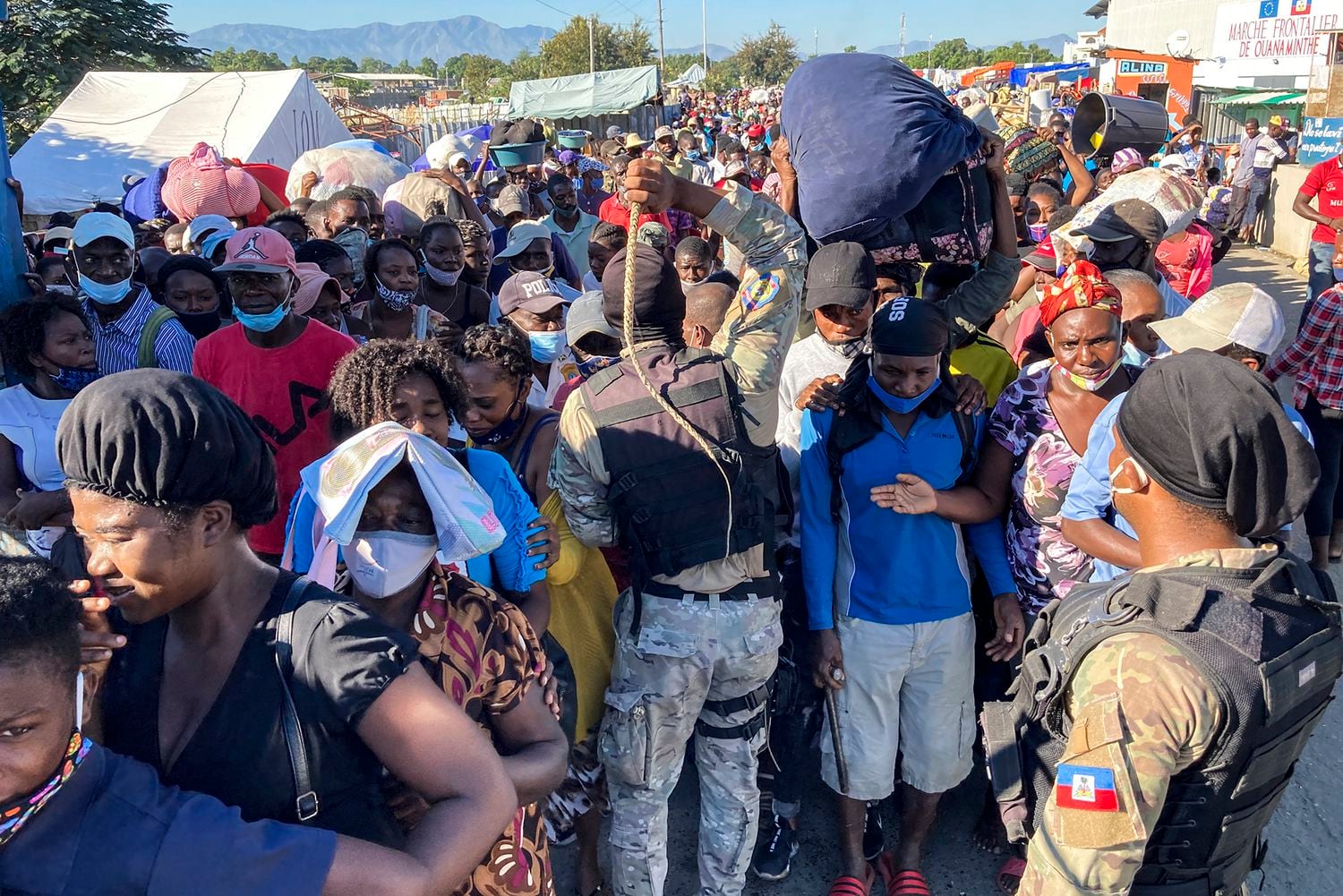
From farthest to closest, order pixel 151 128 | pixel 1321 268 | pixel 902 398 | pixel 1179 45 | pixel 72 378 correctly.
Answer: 1. pixel 1179 45
2. pixel 151 128
3. pixel 1321 268
4. pixel 72 378
5. pixel 902 398

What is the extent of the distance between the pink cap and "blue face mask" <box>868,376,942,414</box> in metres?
2.22

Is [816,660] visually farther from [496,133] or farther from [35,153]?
[35,153]

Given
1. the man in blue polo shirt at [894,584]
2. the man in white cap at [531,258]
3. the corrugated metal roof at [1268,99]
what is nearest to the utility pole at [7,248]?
the man in white cap at [531,258]

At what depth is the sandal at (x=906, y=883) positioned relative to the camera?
2.97 m

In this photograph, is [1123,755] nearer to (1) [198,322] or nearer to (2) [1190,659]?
(2) [1190,659]

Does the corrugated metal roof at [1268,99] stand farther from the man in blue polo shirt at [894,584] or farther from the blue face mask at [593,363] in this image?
the blue face mask at [593,363]

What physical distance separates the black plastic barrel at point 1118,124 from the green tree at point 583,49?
165ft

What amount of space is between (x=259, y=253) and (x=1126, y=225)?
12.2 ft

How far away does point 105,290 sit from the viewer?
4.16m

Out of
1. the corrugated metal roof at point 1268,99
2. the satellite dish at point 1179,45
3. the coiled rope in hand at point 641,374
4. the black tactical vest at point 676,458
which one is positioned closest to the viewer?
the coiled rope in hand at point 641,374

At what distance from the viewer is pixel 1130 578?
1722mm

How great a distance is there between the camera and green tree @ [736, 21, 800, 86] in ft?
224

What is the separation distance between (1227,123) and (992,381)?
2287cm

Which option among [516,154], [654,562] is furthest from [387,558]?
[516,154]
